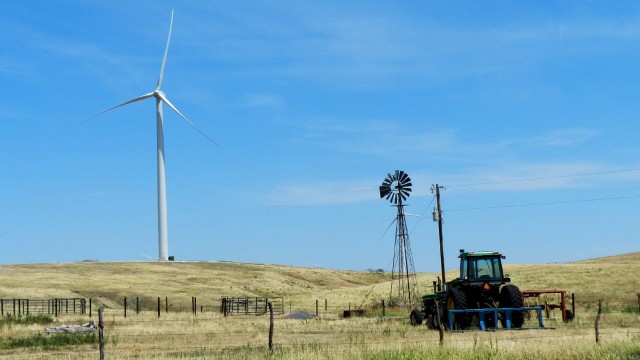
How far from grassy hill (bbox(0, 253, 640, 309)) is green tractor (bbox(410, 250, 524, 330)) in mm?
19480

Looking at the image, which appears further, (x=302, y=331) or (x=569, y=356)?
(x=302, y=331)

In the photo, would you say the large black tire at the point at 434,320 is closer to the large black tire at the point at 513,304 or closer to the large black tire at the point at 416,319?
the large black tire at the point at 416,319

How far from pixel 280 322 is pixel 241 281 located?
190ft

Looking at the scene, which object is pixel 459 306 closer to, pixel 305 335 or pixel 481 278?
pixel 481 278

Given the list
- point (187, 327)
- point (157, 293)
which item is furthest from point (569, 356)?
point (157, 293)

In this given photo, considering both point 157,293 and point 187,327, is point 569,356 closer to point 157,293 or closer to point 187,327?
point 187,327

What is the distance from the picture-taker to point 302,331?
33219 mm

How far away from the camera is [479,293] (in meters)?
31.5

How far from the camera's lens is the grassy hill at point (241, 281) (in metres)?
65.1

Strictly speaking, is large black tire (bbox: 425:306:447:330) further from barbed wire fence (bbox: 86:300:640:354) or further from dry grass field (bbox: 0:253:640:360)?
dry grass field (bbox: 0:253:640:360)

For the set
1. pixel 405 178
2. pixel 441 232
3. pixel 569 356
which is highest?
pixel 405 178

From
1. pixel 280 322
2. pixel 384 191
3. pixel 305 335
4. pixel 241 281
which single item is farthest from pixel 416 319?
pixel 241 281

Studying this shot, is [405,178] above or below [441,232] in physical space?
above

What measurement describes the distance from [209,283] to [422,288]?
27.7 metres
